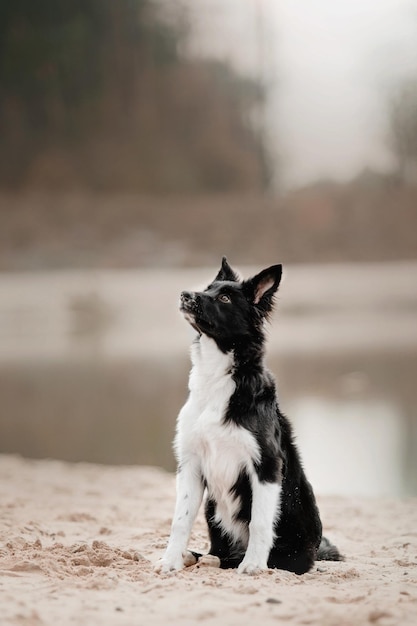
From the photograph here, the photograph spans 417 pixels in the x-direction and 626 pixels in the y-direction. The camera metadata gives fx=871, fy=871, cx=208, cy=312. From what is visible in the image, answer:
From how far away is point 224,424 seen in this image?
3.46m

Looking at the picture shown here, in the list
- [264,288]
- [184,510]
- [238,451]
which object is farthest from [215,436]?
[264,288]

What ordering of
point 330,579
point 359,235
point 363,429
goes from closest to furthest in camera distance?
point 330,579 → point 363,429 → point 359,235

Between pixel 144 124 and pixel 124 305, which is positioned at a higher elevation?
pixel 144 124

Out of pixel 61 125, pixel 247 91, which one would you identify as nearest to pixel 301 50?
pixel 247 91

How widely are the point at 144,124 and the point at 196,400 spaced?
7.42 m

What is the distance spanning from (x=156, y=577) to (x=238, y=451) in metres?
0.57

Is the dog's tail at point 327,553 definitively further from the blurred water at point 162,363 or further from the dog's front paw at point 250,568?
the blurred water at point 162,363

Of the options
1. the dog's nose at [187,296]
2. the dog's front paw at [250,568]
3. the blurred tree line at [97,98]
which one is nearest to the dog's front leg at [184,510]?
the dog's front paw at [250,568]

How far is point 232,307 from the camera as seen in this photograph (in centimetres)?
359

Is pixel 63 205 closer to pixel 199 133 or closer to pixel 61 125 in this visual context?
pixel 61 125

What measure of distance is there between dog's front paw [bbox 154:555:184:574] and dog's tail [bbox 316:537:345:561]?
0.77 metres

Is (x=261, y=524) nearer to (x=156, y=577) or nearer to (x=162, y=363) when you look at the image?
(x=156, y=577)

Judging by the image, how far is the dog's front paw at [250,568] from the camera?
3317mm

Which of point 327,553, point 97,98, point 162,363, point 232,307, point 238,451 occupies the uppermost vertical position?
point 97,98
